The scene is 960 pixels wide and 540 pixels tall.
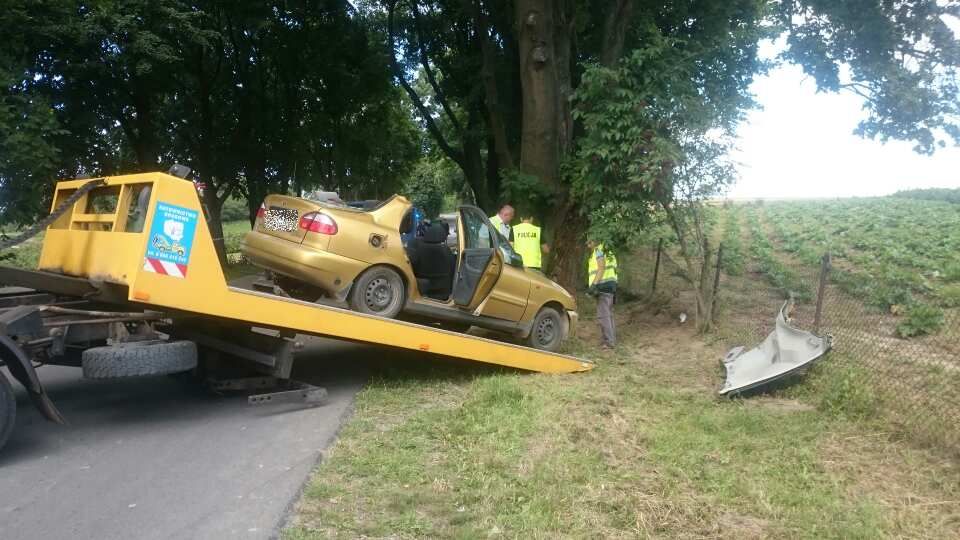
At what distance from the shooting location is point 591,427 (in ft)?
19.3

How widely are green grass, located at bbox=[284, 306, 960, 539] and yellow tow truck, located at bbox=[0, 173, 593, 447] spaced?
3.09 ft

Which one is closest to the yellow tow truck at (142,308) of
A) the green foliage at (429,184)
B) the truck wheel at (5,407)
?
the truck wheel at (5,407)

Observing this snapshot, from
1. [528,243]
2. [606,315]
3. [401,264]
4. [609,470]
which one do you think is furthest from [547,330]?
[609,470]

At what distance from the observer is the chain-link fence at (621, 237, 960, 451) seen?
614cm

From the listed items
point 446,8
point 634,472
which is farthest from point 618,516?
point 446,8

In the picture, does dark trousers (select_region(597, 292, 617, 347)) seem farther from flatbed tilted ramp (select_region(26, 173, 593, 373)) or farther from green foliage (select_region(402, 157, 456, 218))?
green foliage (select_region(402, 157, 456, 218))

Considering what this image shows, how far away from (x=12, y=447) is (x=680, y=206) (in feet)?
27.4

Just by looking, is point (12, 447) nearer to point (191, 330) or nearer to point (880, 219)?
point (191, 330)

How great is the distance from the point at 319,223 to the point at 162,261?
5.80ft

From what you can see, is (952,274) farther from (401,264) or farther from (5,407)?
(5,407)

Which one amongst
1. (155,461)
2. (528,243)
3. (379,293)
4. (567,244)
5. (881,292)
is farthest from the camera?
(567,244)

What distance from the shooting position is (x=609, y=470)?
494 centimetres

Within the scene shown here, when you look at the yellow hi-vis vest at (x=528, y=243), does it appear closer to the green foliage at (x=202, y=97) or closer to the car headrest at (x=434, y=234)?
the car headrest at (x=434, y=234)

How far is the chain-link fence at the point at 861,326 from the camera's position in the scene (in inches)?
242
